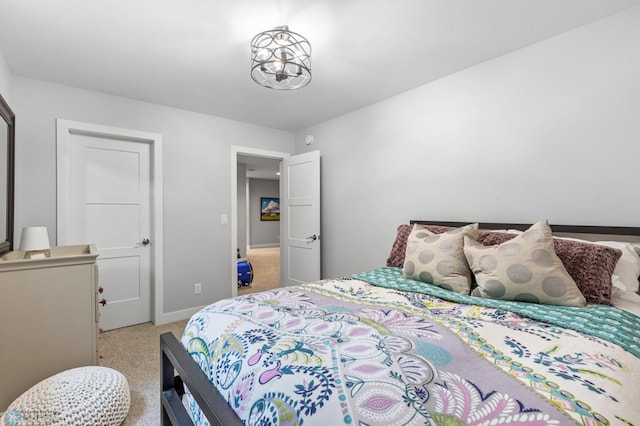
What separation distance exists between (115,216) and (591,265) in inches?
155

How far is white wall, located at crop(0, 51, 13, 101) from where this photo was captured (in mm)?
2203

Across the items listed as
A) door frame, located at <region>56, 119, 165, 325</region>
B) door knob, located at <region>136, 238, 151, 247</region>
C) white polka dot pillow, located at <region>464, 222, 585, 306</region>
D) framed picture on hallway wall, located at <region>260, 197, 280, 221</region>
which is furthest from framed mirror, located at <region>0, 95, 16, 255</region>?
framed picture on hallway wall, located at <region>260, 197, 280, 221</region>

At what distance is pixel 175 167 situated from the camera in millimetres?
3369

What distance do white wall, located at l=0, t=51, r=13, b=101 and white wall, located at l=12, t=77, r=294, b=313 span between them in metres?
0.10

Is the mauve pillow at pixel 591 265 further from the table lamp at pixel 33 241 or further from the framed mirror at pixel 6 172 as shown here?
the framed mirror at pixel 6 172

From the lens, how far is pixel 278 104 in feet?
10.8

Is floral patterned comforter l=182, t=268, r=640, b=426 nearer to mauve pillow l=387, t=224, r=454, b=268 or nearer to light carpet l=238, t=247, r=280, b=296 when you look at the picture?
mauve pillow l=387, t=224, r=454, b=268

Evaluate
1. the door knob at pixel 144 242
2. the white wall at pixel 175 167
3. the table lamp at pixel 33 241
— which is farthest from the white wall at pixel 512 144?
the table lamp at pixel 33 241

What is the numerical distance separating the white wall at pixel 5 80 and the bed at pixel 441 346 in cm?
243

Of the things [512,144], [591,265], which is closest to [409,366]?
[591,265]

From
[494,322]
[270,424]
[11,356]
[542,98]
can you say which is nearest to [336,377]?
[270,424]

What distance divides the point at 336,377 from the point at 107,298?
3.26 meters

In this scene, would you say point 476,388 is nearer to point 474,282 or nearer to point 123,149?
point 474,282

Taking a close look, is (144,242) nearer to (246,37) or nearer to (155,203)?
(155,203)
